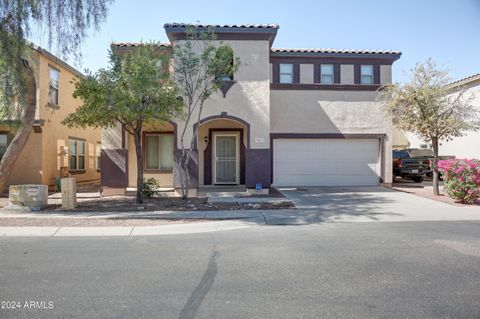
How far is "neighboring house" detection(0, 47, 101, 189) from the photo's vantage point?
16781 millimetres

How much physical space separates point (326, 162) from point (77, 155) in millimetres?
13156

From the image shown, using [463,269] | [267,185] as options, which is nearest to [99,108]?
[267,185]

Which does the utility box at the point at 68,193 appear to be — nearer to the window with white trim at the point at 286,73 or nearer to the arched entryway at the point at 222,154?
the arched entryway at the point at 222,154

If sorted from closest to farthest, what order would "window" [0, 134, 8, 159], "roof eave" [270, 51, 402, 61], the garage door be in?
"window" [0, 134, 8, 159] → "roof eave" [270, 51, 402, 61] → the garage door

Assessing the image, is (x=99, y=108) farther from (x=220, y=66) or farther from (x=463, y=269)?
(x=463, y=269)

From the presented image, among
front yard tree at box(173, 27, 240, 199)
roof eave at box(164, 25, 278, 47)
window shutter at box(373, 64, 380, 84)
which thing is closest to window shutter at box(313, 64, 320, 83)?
window shutter at box(373, 64, 380, 84)

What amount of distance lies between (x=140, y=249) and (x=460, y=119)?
12161 millimetres

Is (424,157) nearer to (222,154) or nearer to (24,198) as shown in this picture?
(222,154)

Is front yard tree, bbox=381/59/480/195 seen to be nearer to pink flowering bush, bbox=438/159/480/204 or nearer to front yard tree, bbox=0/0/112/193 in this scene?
pink flowering bush, bbox=438/159/480/204

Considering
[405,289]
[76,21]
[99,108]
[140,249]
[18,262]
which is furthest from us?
[76,21]

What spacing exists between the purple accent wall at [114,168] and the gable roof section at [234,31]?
501 cm

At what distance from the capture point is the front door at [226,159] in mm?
17891

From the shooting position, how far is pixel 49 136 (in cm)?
1755

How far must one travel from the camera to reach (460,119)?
13.7m
